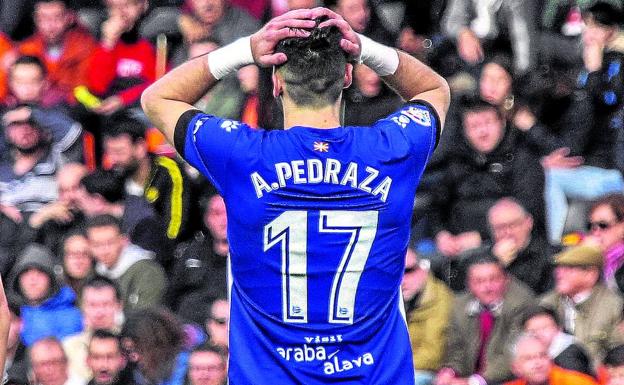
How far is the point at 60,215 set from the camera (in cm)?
1116

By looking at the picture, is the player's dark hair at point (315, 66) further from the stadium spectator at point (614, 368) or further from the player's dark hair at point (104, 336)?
the player's dark hair at point (104, 336)

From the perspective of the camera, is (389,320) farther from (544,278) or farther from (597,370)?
(544,278)

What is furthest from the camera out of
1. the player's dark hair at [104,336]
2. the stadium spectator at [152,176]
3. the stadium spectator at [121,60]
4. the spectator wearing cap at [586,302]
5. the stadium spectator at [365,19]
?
the stadium spectator at [121,60]

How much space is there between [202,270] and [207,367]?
57.8 inches

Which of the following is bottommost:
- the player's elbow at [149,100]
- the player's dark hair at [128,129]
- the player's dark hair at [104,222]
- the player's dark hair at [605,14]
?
the player's dark hair at [104,222]

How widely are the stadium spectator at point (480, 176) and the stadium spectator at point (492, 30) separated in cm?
81

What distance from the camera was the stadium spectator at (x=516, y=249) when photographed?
10.1 meters

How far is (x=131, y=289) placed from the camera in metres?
10.4

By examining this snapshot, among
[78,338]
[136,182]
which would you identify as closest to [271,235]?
[78,338]

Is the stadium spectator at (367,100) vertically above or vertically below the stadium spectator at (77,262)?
above

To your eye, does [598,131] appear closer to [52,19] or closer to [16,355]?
[16,355]

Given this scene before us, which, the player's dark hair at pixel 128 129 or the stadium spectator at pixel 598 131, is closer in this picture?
the stadium spectator at pixel 598 131

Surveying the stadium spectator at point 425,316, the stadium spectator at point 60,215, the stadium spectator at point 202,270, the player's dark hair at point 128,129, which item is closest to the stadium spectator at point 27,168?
the stadium spectator at point 60,215

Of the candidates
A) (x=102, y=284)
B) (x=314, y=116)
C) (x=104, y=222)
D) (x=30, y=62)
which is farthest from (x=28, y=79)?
(x=314, y=116)
